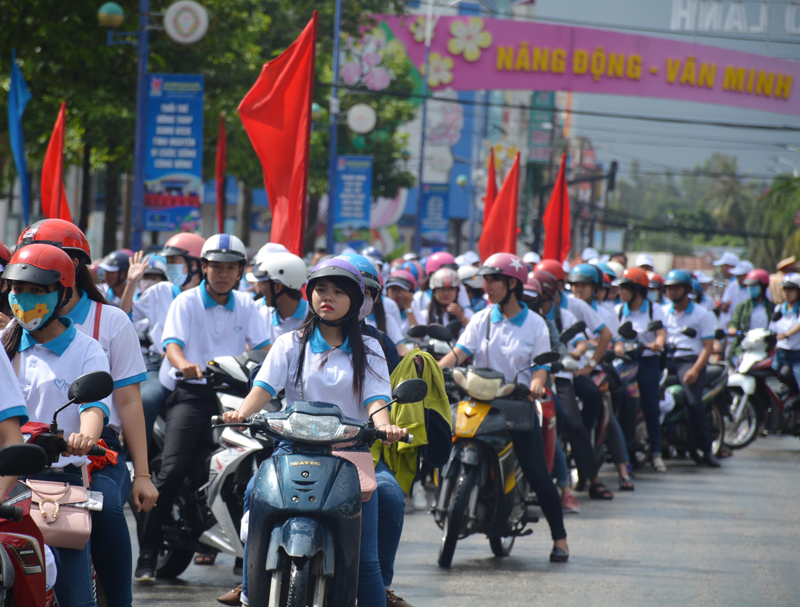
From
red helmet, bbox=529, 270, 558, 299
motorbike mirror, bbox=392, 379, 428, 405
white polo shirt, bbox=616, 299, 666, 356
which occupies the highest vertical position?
red helmet, bbox=529, 270, 558, 299

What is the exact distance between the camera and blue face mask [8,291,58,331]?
3.74m

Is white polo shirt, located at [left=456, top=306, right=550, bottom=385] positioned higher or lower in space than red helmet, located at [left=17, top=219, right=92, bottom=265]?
lower

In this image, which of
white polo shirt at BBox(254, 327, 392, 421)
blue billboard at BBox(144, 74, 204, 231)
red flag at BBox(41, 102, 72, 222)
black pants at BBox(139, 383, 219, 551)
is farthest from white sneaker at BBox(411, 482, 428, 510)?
blue billboard at BBox(144, 74, 204, 231)

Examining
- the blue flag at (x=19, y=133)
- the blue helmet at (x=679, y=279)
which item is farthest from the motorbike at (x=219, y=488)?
the blue flag at (x=19, y=133)

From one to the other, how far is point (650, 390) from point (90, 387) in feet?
28.4

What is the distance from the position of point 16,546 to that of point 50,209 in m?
8.47

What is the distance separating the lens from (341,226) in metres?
23.9

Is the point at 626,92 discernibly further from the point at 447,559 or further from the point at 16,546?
the point at 16,546

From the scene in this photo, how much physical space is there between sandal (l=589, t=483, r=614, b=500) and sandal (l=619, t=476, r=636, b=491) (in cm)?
41

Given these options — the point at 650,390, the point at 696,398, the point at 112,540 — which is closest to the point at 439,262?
the point at 650,390

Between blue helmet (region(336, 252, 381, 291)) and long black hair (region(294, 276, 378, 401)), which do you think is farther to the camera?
blue helmet (region(336, 252, 381, 291))

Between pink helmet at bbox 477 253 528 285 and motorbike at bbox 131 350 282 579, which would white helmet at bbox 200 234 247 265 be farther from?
pink helmet at bbox 477 253 528 285

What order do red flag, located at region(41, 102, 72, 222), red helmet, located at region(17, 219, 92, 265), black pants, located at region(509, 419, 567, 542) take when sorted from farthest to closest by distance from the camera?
red flag, located at region(41, 102, 72, 222) < black pants, located at region(509, 419, 567, 542) < red helmet, located at region(17, 219, 92, 265)

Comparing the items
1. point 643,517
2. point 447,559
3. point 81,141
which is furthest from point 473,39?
point 447,559
